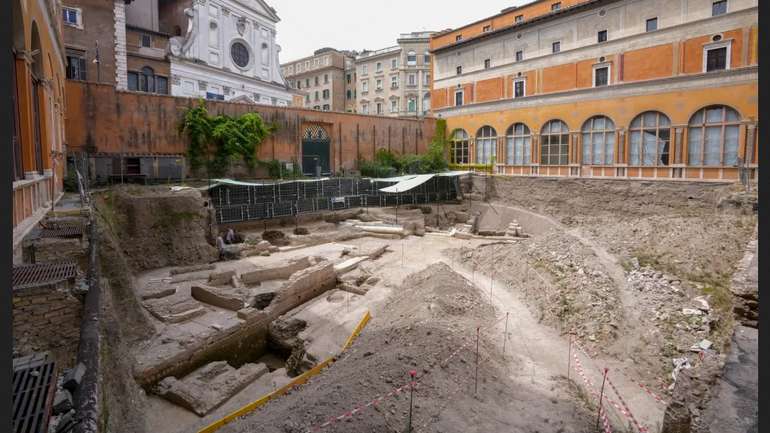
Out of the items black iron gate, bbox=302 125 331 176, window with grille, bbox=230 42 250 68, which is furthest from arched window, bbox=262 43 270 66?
black iron gate, bbox=302 125 331 176

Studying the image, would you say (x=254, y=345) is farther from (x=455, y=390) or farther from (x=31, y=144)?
(x=31, y=144)

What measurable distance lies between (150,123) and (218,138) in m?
3.45

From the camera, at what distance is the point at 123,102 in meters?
22.9

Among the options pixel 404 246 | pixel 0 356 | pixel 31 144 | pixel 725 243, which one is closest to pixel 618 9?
pixel 725 243

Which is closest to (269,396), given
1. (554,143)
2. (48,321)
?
(48,321)

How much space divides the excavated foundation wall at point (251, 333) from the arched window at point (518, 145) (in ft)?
66.7

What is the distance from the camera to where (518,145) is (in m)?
31.4

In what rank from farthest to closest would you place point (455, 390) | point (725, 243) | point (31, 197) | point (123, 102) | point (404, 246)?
point (123, 102)
point (404, 246)
point (725, 243)
point (31, 197)
point (455, 390)

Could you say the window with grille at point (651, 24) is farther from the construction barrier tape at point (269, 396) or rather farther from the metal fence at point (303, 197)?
the construction barrier tape at point (269, 396)

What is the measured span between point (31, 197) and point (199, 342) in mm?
4835

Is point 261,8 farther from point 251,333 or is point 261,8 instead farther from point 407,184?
point 251,333

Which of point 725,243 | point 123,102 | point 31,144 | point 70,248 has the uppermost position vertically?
point 123,102

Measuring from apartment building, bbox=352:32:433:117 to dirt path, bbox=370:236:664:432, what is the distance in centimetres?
4073

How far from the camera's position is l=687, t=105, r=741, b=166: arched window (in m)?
22.0
